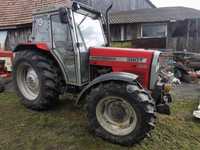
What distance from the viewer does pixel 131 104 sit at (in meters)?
2.93

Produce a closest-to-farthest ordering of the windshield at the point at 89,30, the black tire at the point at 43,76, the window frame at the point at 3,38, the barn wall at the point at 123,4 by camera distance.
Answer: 1. the windshield at the point at 89,30
2. the black tire at the point at 43,76
3. the window frame at the point at 3,38
4. the barn wall at the point at 123,4

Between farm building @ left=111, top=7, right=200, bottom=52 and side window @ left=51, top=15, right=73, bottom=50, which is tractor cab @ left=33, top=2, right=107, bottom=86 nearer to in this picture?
side window @ left=51, top=15, right=73, bottom=50

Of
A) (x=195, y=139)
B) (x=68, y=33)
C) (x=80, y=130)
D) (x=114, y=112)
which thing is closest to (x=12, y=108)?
(x=80, y=130)

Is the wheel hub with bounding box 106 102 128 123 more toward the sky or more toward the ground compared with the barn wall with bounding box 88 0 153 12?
more toward the ground

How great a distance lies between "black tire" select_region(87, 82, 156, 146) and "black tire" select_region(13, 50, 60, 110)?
1.11 m

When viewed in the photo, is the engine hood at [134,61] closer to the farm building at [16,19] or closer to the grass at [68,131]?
the grass at [68,131]

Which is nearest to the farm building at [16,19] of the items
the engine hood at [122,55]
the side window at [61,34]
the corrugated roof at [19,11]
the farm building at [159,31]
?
the corrugated roof at [19,11]

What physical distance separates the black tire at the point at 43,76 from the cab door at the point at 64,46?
26cm

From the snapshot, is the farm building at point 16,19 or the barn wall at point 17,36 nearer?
the farm building at point 16,19

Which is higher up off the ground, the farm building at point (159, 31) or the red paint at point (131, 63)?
the farm building at point (159, 31)

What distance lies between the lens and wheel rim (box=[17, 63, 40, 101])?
4.40 metres

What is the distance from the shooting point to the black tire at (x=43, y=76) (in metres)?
3.95

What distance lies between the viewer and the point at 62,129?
11.8ft

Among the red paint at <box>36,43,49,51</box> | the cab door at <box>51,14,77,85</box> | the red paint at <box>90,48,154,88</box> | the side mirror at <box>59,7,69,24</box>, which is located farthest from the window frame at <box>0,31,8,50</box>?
the red paint at <box>90,48,154,88</box>
